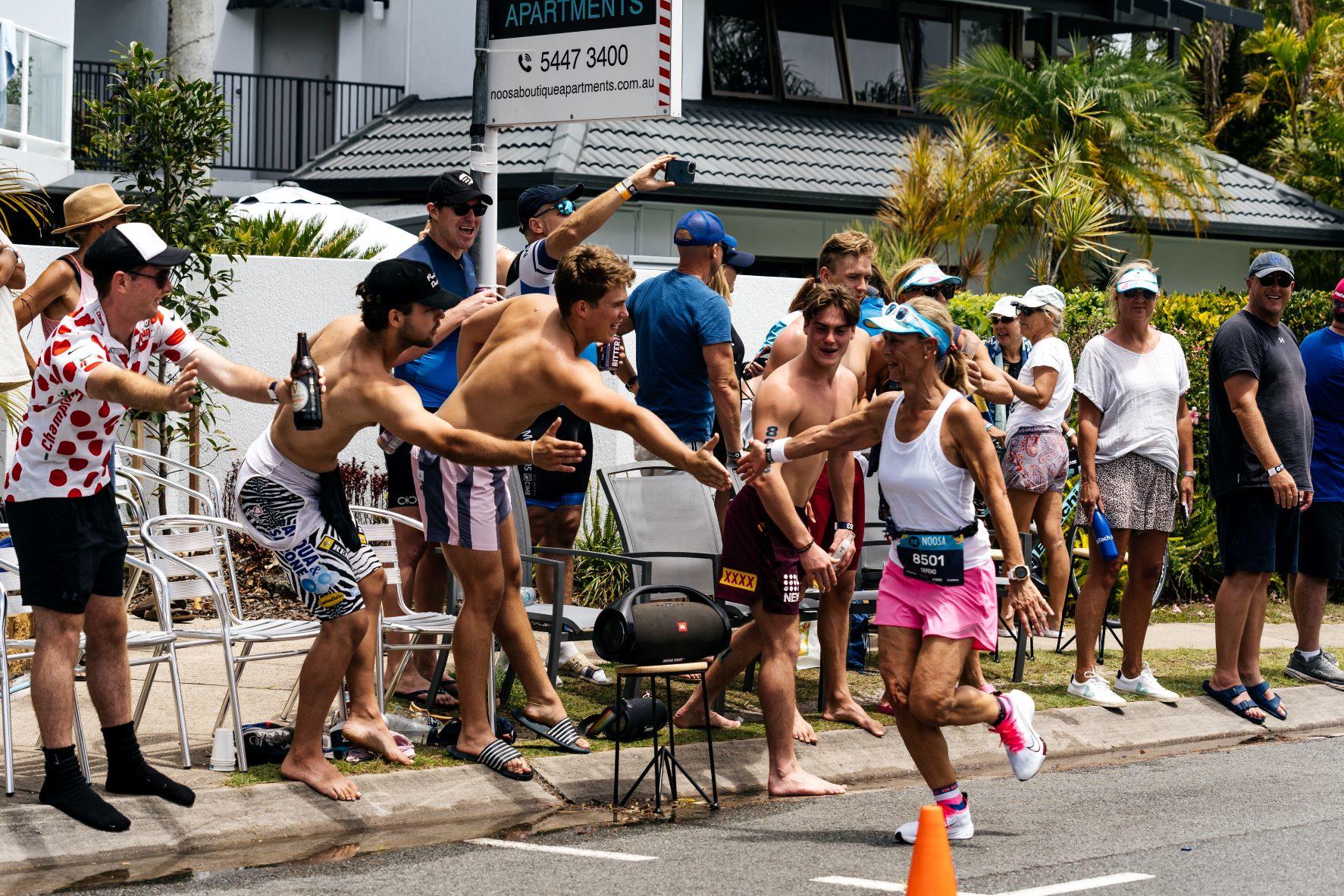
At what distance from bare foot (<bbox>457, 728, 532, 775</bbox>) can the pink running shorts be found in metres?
1.61

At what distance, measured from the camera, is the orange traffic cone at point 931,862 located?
4750 mm

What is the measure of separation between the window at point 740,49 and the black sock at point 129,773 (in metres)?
15.0

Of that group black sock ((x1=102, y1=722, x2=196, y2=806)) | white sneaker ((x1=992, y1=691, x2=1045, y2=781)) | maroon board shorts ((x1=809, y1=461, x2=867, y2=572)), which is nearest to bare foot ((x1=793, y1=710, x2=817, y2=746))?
maroon board shorts ((x1=809, y1=461, x2=867, y2=572))

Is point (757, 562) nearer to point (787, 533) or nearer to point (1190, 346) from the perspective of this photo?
point (787, 533)

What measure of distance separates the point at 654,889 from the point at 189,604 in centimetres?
559

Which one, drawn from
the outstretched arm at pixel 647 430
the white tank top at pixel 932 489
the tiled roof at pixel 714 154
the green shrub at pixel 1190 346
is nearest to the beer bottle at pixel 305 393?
the outstretched arm at pixel 647 430

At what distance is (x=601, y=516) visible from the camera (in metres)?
11.9

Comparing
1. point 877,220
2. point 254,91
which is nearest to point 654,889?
point 877,220

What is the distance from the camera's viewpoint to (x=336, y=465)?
21.2 feet

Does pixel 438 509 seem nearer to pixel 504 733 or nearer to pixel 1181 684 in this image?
pixel 504 733

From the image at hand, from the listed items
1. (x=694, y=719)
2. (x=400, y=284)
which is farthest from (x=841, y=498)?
(x=400, y=284)

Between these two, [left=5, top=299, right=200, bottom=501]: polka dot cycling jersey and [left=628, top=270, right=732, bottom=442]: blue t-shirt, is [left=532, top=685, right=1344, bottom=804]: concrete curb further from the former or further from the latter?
[left=5, top=299, right=200, bottom=501]: polka dot cycling jersey

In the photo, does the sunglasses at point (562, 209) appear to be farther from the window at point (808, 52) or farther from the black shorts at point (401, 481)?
the window at point (808, 52)

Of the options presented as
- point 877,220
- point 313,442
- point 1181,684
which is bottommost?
point 1181,684
